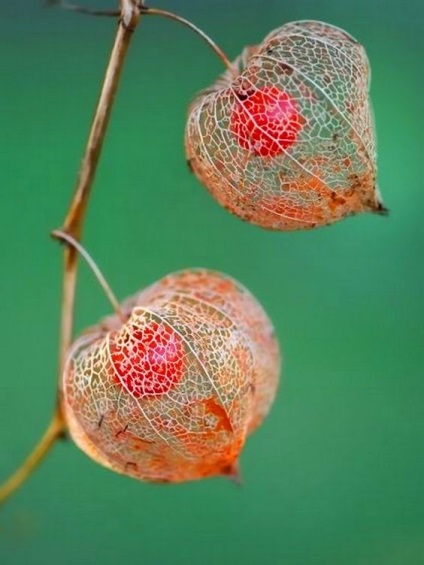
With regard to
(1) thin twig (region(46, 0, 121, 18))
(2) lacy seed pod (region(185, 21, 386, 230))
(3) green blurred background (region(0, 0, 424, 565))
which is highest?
(1) thin twig (region(46, 0, 121, 18))

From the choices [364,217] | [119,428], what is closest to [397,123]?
[364,217]

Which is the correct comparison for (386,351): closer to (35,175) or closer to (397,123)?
(397,123)

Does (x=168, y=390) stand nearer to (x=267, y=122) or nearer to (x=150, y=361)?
(x=150, y=361)

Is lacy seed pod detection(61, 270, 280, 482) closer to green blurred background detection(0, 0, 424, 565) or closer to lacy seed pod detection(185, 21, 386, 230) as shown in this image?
lacy seed pod detection(185, 21, 386, 230)

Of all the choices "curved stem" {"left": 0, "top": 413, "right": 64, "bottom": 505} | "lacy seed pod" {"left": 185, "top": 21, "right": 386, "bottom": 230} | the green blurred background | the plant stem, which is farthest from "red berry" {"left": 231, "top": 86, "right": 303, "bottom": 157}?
the green blurred background

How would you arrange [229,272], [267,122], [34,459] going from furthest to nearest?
[229,272] → [34,459] → [267,122]

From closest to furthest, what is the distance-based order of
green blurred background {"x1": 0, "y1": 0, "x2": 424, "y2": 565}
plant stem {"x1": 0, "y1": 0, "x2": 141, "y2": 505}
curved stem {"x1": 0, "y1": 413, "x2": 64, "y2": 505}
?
plant stem {"x1": 0, "y1": 0, "x2": 141, "y2": 505} → curved stem {"x1": 0, "y1": 413, "x2": 64, "y2": 505} → green blurred background {"x1": 0, "y1": 0, "x2": 424, "y2": 565}

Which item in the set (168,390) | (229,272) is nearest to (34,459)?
(168,390)

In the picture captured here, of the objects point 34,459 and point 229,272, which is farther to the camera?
point 229,272
